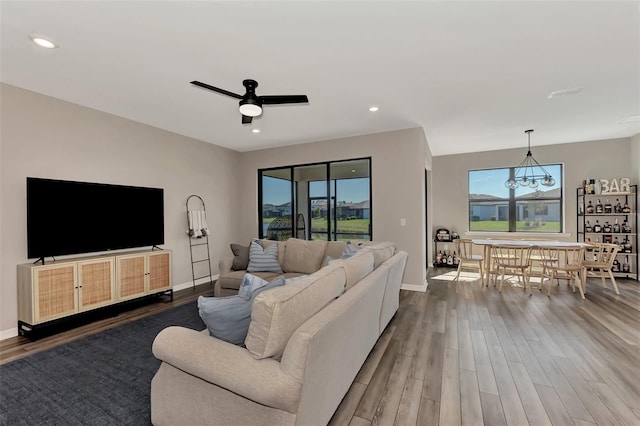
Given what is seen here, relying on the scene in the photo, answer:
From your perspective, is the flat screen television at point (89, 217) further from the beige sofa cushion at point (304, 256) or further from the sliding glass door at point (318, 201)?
the sliding glass door at point (318, 201)

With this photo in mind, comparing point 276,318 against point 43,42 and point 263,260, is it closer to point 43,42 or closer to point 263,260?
point 263,260

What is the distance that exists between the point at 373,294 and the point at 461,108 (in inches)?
121

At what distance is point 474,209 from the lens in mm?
7215

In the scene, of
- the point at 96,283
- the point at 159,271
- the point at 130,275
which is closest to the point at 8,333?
the point at 96,283

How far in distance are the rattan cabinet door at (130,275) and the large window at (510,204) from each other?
7065 millimetres

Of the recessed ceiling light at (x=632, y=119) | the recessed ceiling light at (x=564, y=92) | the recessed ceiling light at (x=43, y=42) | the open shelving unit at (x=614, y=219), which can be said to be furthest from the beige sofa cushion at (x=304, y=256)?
the open shelving unit at (x=614, y=219)

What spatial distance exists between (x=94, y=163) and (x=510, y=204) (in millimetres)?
8255

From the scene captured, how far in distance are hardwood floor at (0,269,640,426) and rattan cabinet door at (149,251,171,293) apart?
0.28 metres

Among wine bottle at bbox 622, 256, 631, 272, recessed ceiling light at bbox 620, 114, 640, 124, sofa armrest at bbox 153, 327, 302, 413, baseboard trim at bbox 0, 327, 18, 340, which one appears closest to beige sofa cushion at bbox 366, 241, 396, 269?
sofa armrest at bbox 153, 327, 302, 413

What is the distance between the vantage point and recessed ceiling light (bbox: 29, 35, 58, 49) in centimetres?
235

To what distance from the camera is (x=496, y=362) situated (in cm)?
259

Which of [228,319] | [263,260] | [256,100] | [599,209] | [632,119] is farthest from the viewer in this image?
[599,209]

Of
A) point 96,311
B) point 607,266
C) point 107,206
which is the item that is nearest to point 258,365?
point 96,311

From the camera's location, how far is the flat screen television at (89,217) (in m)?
3.30
